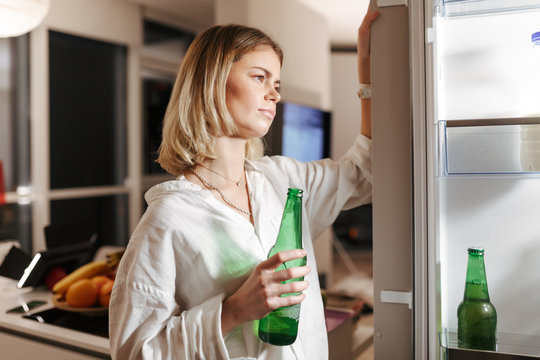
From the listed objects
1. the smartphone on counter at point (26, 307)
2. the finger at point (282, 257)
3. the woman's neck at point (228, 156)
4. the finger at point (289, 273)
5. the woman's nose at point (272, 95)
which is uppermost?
the woman's nose at point (272, 95)

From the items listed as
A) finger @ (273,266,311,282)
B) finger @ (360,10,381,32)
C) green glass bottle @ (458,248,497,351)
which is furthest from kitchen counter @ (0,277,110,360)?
finger @ (360,10,381,32)

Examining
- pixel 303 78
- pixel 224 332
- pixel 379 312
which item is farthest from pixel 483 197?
A: pixel 303 78

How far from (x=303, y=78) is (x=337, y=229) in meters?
2.06

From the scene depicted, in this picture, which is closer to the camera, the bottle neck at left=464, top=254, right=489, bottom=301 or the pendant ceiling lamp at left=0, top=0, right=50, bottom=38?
the bottle neck at left=464, top=254, right=489, bottom=301

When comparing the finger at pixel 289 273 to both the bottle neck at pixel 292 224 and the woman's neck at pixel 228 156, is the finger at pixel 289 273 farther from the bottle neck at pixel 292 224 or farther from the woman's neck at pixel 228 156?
the woman's neck at pixel 228 156

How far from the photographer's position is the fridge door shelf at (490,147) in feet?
2.95

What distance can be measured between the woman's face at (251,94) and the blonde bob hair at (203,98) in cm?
2

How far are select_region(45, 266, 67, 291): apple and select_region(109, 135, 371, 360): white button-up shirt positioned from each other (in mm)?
931

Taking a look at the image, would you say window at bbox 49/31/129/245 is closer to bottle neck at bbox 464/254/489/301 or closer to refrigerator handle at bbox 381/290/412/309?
refrigerator handle at bbox 381/290/412/309

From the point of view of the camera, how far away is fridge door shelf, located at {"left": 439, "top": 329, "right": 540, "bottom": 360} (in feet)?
2.79

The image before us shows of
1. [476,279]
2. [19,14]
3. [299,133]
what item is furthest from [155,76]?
[476,279]

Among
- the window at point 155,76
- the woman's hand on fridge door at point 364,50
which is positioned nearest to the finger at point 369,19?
the woman's hand on fridge door at point 364,50

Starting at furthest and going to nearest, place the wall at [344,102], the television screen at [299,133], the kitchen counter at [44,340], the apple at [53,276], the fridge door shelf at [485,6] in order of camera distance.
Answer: the wall at [344,102], the television screen at [299,133], the apple at [53,276], the kitchen counter at [44,340], the fridge door shelf at [485,6]

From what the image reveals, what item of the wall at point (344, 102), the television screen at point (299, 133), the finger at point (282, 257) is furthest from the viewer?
the wall at point (344, 102)
